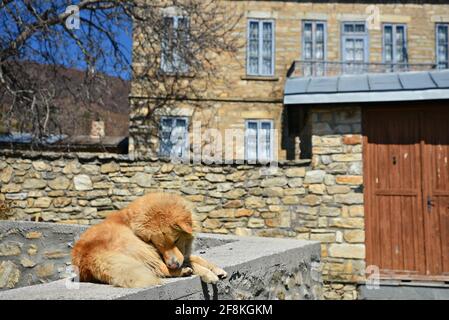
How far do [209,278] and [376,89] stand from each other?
5.76 metres

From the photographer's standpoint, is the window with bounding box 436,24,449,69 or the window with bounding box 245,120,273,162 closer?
the window with bounding box 245,120,273,162

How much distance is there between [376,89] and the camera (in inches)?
282

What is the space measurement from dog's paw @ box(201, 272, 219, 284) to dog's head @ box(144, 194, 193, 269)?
295 mm

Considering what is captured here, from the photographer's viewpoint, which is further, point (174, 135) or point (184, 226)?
point (174, 135)

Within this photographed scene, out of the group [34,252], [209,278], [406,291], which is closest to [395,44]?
[406,291]

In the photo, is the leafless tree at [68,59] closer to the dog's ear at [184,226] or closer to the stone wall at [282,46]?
the stone wall at [282,46]

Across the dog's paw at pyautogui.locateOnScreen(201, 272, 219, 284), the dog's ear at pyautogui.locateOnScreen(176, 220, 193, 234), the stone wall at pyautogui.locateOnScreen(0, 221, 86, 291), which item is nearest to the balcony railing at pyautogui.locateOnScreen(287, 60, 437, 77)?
the stone wall at pyautogui.locateOnScreen(0, 221, 86, 291)

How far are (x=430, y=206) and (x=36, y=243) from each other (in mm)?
6197

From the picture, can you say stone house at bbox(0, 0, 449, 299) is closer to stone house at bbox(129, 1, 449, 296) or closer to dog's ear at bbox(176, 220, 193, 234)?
stone house at bbox(129, 1, 449, 296)

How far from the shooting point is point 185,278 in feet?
7.69

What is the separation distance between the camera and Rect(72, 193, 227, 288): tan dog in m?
2.08

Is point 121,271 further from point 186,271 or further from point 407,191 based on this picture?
point 407,191
